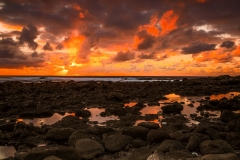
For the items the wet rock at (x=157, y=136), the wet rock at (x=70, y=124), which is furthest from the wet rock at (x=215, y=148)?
the wet rock at (x=70, y=124)

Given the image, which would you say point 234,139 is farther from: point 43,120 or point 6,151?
point 43,120

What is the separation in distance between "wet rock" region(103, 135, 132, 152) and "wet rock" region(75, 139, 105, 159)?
8.9 inches

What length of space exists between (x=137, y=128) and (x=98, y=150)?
1.73 meters

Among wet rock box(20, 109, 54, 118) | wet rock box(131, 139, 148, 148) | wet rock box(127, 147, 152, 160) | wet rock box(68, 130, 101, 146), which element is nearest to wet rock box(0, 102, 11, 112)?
wet rock box(20, 109, 54, 118)

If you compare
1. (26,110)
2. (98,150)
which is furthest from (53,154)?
(26,110)

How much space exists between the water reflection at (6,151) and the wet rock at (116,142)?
273cm

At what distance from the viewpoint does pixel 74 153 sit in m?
5.36

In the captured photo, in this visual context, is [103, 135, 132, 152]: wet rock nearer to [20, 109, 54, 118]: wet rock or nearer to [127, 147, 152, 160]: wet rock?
[127, 147, 152, 160]: wet rock

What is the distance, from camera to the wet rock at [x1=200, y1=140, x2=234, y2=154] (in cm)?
561

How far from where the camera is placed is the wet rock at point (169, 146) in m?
5.85

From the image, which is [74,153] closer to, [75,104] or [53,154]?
[53,154]

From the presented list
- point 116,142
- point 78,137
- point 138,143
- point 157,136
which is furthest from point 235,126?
point 78,137

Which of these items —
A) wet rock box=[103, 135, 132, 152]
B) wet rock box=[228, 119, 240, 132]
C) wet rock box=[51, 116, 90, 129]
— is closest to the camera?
wet rock box=[103, 135, 132, 152]

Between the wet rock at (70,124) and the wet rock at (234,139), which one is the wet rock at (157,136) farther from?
the wet rock at (70,124)
